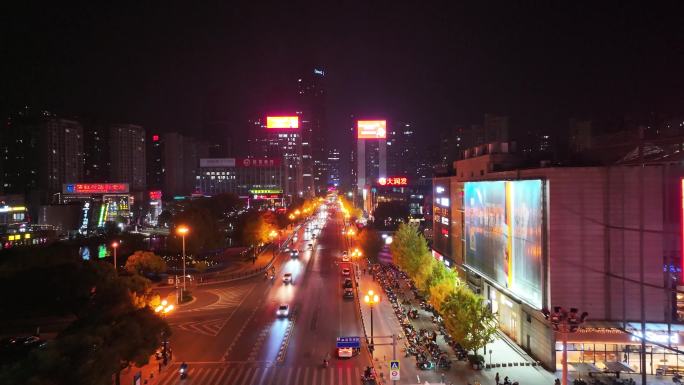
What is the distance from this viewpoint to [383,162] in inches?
5172

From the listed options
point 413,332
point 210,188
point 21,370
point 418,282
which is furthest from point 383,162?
point 21,370

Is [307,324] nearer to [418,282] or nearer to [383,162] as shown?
[418,282]

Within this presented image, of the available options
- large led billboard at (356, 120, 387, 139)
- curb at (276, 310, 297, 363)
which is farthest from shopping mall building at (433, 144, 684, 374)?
large led billboard at (356, 120, 387, 139)

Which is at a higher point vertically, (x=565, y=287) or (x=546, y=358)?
(x=565, y=287)

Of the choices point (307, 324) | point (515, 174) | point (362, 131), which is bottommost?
point (307, 324)

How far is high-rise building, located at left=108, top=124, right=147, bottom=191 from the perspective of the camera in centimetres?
15462

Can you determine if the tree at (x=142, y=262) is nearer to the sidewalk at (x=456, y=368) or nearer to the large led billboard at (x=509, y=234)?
the sidewalk at (x=456, y=368)

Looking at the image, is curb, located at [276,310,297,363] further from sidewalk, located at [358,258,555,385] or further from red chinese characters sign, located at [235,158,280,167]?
red chinese characters sign, located at [235,158,280,167]

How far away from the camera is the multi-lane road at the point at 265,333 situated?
25250 millimetres

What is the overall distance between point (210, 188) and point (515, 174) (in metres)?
139

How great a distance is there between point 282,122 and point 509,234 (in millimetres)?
126661

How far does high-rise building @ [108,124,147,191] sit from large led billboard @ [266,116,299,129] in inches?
1788

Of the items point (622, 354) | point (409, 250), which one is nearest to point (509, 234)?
point (622, 354)

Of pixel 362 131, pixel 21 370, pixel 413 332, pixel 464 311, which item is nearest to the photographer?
pixel 21 370
